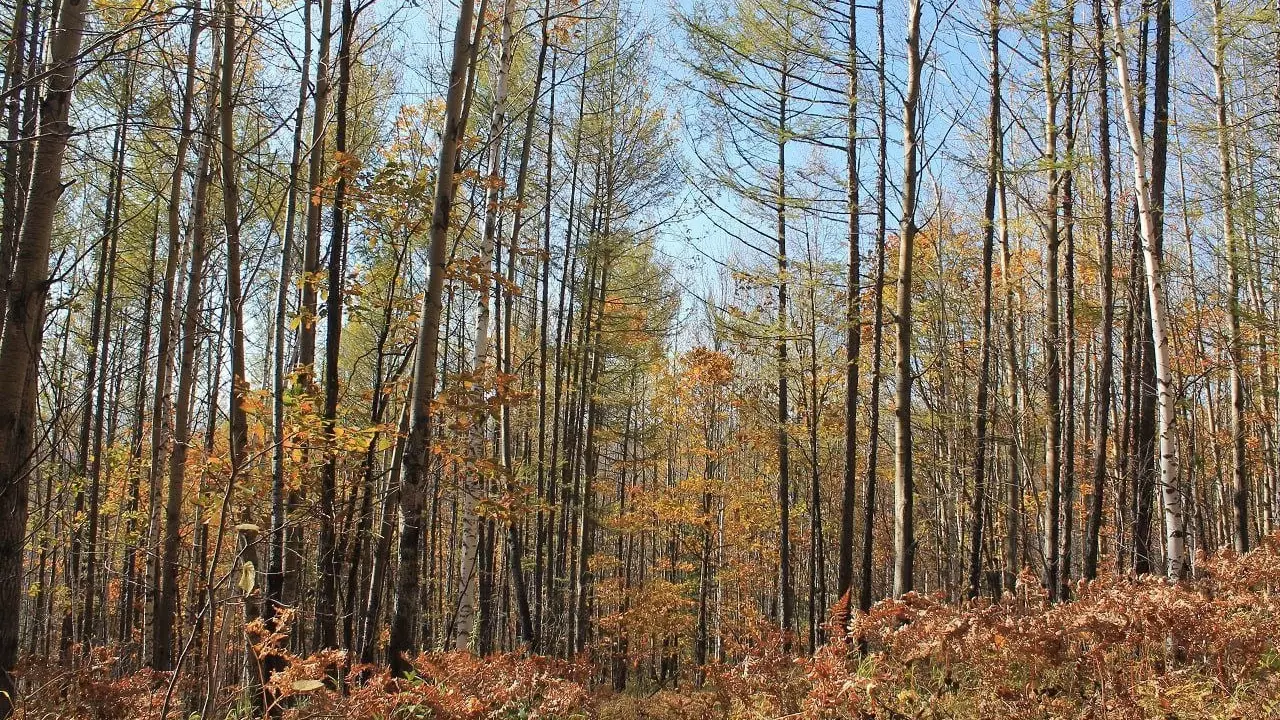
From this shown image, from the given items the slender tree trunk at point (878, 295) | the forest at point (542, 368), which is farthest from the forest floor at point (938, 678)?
the slender tree trunk at point (878, 295)

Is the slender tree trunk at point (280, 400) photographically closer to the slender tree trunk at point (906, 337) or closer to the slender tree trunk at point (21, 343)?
the slender tree trunk at point (21, 343)

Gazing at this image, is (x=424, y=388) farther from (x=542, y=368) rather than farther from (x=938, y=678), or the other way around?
(x=542, y=368)

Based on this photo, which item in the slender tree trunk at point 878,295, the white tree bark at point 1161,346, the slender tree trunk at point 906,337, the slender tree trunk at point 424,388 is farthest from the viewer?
the slender tree trunk at point 878,295

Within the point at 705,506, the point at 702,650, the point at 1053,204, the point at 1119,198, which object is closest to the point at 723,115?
the point at 1053,204

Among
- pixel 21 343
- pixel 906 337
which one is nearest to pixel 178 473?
pixel 21 343

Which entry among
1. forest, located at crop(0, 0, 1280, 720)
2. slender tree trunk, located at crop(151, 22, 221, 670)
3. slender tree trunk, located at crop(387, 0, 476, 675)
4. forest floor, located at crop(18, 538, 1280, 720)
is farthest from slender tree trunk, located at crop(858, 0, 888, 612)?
slender tree trunk, located at crop(151, 22, 221, 670)

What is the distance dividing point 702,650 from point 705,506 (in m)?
3.03

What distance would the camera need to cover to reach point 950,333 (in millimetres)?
12086

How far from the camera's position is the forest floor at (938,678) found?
3.31m

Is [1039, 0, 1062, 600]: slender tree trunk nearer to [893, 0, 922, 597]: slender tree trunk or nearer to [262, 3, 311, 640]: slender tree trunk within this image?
[893, 0, 922, 597]: slender tree trunk

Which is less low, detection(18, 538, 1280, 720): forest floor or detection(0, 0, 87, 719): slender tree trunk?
detection(0, 0, 87, 719): slender tree trunk

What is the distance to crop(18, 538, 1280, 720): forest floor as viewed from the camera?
10.9ft

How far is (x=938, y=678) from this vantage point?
445 cm

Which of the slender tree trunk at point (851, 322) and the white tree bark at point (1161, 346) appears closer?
the white tree bark at point (1161, 346)
